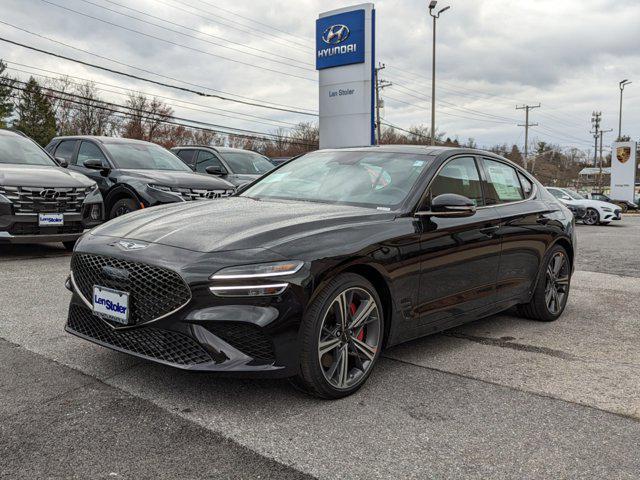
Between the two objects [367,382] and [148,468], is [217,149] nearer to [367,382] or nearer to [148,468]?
[367,382]

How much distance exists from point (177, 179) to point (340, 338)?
637cm

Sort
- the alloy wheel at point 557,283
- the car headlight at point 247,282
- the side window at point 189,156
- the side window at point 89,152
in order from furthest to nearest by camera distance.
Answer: the side window at point 189,156 → the side window at point 89,152 → the alloy wheel at point 557,283 → the car headlight at point 247,282

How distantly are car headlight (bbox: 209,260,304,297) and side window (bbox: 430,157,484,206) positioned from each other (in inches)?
62.1

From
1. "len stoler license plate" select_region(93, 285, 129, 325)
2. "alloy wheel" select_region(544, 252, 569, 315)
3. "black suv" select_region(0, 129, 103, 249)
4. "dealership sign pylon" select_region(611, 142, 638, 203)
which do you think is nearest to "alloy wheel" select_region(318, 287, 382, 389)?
"len stoler license plate" select_region(93, 285, 129, 325)

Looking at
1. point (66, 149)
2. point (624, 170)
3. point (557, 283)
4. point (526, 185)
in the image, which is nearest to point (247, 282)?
point (526, 185)

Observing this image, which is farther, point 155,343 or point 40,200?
point 40,200

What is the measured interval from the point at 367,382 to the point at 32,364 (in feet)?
7.00

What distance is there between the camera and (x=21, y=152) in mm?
8820

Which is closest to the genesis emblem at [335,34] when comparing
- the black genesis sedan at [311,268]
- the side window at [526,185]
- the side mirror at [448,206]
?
the side window at [526,185]

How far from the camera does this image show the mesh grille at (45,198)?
295 inches

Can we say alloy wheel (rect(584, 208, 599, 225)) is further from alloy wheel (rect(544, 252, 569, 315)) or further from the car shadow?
the car shadow

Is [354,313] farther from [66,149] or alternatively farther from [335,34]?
[335,34]

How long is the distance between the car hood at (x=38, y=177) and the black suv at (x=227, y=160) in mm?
3809

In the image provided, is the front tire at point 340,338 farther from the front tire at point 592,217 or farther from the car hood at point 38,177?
the front tire at point 592,217
